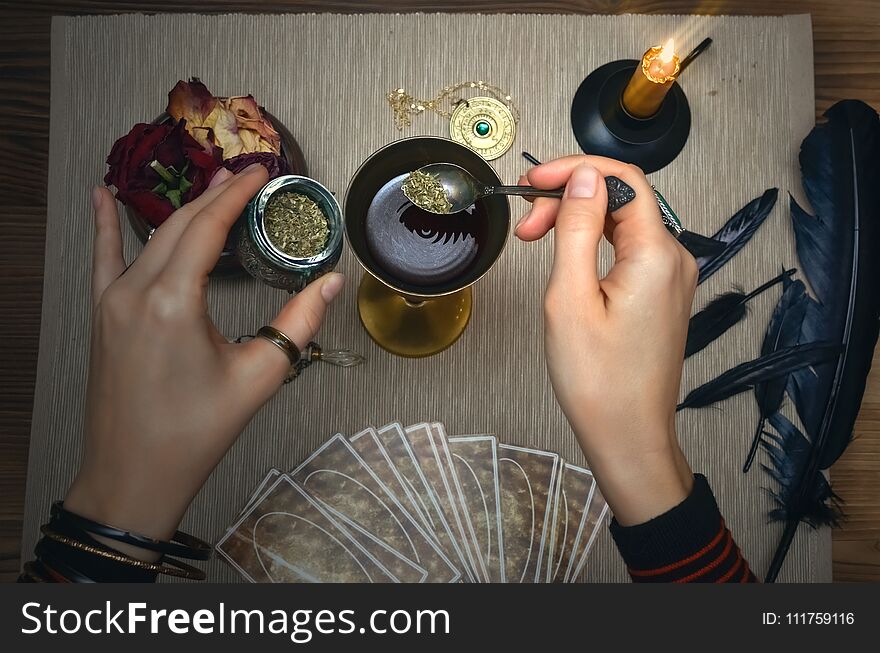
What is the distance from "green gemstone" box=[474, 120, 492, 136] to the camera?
864 mm

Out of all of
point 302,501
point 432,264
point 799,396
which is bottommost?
point 302,501

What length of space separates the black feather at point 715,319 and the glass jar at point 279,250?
1.62 ft

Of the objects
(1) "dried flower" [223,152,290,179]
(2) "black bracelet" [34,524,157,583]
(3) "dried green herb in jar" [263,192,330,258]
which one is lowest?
(2) "black bracelet" [34,524,157,583]

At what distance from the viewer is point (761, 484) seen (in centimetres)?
86

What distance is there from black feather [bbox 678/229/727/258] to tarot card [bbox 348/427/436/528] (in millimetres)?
491

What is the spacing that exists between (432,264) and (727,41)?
1.81ft

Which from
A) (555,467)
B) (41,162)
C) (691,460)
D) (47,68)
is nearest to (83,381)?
(41,162)

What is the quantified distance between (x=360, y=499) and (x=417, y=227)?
1.21ft

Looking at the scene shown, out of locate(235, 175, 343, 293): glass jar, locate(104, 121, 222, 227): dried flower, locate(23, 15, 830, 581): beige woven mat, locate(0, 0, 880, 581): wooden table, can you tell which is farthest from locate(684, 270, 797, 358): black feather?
locate(104, 121, 222, 227): dried flower

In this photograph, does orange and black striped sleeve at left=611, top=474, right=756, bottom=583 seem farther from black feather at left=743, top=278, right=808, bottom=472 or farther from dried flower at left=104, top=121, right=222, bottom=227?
dried flower at left=104, top=121, right=222, bottom=227

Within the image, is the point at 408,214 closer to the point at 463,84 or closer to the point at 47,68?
the point at 463,84

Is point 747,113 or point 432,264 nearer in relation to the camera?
point 432,264

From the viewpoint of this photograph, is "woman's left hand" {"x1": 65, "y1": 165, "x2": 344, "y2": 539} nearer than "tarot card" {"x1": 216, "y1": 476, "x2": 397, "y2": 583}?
Yes

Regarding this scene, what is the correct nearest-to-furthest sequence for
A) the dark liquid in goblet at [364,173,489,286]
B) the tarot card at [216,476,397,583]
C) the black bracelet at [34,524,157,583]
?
the black bracelet at [34,524,157,583] → the dark liquid in goblet at [364,173,489,286] → the tarot card at [216,476,397,583]
